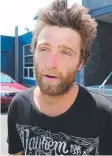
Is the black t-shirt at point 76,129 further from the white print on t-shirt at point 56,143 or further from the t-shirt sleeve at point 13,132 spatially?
the t-shirt sleeve at point 13,132

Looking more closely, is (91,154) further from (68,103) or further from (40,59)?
(40,59)

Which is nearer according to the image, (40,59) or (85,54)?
(40,59)

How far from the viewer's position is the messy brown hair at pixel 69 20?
1.46 m

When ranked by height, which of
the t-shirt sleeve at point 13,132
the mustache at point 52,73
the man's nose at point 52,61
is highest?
the man's nose at point 52,61

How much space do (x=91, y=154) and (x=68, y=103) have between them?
320 mm

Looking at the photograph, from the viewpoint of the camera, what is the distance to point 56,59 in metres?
1.41

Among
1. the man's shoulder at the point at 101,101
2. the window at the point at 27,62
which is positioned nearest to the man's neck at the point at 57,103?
the man's shoulder at the point at 101,101

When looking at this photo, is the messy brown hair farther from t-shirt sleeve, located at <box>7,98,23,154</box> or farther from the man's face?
t-shirt sleeve, located at <box>7,98,23,154</box>

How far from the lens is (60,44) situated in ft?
4.65

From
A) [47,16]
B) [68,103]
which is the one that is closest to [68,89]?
[68,103]

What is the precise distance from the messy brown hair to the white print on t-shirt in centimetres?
48

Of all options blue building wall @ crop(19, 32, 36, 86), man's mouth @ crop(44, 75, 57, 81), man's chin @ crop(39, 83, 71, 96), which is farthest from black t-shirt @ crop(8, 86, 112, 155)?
blue building wall @ crop(19, 32, 36, 86)

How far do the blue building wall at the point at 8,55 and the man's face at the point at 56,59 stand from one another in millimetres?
15622

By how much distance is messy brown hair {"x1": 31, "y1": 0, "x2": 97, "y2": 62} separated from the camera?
4.79 ft
